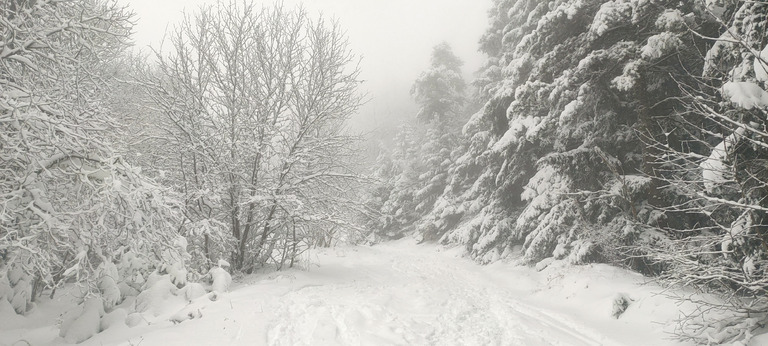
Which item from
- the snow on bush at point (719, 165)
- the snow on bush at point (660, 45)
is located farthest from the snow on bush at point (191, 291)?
the snow on bush at point (660, 45)

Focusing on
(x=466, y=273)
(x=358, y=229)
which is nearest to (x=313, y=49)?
(x=358, y=229)

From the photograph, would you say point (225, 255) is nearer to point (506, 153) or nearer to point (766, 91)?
point (506, 153)

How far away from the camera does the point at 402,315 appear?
7512 millimetres

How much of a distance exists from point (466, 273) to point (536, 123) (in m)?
5.98

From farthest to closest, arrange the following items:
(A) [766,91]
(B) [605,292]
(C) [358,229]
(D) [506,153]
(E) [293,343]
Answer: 1. (D) [506,153]
2. (C) [358,229]
3. (B) [605,292]
4. (E) [293,343]
5. (A) [766,91]

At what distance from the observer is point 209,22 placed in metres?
10.4

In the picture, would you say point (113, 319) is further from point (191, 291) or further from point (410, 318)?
point (410, 318)

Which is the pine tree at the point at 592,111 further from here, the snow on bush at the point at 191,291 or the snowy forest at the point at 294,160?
the snow on bush at the point at 191,291

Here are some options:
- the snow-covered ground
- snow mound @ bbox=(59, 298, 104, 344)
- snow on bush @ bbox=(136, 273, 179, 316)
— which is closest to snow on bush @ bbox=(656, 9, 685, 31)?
the snow-covered ground

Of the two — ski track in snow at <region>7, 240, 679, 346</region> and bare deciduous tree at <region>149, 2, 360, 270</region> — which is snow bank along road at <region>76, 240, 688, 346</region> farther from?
bare deciduous tree at <region>149, 2, 360, 270</region>

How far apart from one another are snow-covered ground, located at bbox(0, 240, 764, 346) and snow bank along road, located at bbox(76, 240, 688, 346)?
0.02m

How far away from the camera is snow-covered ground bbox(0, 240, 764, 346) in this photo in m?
6.09

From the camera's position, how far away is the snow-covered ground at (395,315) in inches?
240

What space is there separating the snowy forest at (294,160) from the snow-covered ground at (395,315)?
0.43 ft
